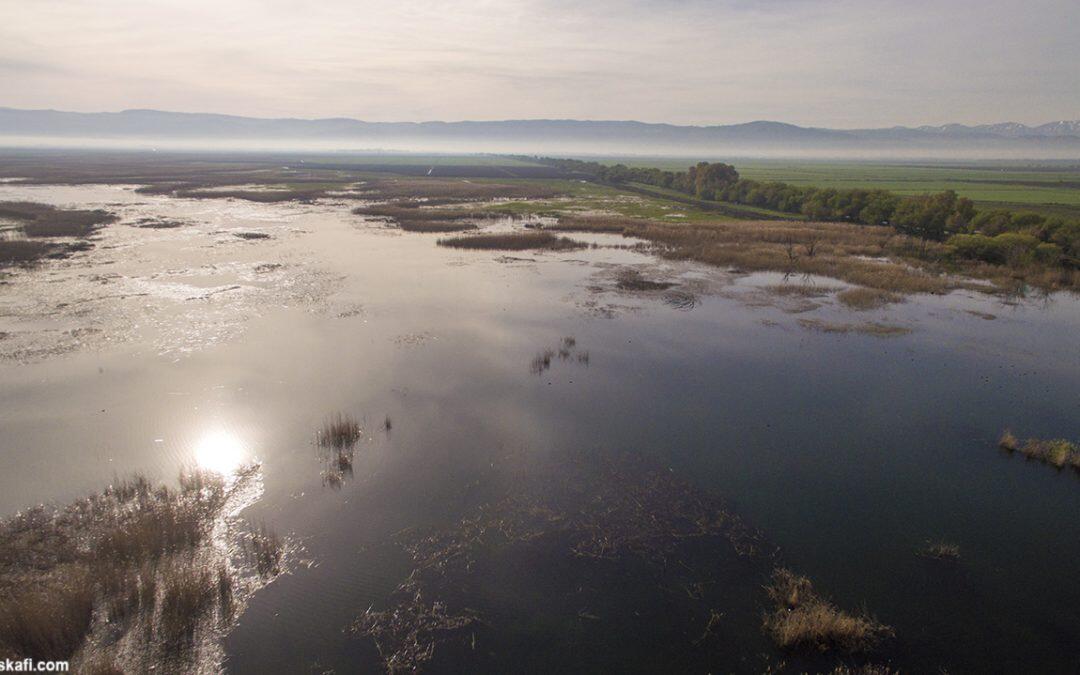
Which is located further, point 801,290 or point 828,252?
point 828,252

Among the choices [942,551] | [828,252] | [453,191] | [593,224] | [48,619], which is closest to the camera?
[48,619]

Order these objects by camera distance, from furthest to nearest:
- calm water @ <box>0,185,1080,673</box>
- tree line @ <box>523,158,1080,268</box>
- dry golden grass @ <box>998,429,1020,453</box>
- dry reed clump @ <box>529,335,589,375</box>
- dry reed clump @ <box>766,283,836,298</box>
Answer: tree line @ <box>523,158,1080,268</box> < dry reed clump @ <box>766,283,836,298</box> < dry reed clump @ <box>529,335,589,375</box> < dry golden grass @ <box>998,429,1020,453</box> < calm water @ <box>0,185,1080,673</box>

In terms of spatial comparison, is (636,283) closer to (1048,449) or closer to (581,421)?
(581,421)

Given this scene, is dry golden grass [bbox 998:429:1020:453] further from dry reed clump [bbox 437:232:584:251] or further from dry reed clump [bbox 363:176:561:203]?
dry reed clump [bbox 363:176:561:203]

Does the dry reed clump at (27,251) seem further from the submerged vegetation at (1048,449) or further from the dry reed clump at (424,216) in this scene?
the submerged vegetation at (1048,449)

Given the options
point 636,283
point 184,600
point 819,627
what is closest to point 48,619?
point 184,600

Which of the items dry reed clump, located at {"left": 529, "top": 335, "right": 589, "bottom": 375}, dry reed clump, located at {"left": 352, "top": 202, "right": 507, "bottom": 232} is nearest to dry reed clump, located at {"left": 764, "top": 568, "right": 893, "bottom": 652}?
dry reed clump, located at {"left": 529, "top": 335, "right": 589, "bottom": 375}

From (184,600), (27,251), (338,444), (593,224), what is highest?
(593,224)
